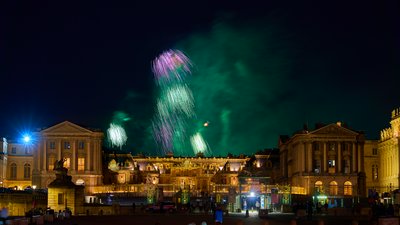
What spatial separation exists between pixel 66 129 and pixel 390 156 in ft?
202

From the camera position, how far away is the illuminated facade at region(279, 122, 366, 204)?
135875mm

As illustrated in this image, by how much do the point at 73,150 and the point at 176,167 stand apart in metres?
33.2

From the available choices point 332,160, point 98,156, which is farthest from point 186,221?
point 98,156

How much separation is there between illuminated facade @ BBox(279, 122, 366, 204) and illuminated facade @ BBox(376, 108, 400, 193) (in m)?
5.51

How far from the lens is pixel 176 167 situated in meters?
167

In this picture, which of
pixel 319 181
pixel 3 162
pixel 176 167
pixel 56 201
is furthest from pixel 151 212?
pixel 176 167

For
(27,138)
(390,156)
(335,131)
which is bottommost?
(390,156)

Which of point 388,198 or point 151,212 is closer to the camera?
point 151,212

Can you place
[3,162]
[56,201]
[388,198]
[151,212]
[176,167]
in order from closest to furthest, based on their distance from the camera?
[56,201] < [151,212] < [388,198] < [3,162] < [176,167]

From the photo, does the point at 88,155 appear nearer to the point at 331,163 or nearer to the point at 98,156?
the point at 98,156

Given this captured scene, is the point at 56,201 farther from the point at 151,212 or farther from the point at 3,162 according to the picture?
the point at 3,162

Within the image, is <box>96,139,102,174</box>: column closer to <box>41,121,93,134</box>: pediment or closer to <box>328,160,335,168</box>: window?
<box>41,121,93,134</box>: pediment

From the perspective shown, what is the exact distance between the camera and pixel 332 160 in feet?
455

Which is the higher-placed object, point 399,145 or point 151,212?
point 399,145
